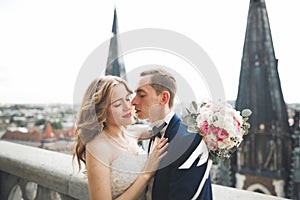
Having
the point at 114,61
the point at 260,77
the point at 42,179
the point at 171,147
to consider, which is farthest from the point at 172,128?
the point at 260,77

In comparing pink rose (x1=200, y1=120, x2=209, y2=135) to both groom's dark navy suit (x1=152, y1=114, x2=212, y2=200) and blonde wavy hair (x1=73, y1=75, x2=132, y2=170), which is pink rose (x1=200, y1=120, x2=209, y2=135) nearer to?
groom's dark navy suit (x1=152, y1=114, x2=212, y2=200)

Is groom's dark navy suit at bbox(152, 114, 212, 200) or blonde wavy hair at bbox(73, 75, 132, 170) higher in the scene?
blonde wavy hair at bbox(73, 75, 132, 170)

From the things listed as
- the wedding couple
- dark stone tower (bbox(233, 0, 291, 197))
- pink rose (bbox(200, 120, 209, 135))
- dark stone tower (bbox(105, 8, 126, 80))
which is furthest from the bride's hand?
dark stone tower (bbox(233, 0, 291, 197))

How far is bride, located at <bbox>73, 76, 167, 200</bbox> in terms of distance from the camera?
2.63 ft

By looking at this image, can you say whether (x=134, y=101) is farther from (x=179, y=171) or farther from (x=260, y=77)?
(x=260, y=77)

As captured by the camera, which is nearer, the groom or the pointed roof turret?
the groom

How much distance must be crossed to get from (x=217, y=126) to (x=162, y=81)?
198mm

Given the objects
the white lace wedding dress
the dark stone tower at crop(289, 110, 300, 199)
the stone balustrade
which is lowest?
the dark stone tower at crop(289, 110, 300, 199)

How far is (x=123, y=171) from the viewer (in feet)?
2.72

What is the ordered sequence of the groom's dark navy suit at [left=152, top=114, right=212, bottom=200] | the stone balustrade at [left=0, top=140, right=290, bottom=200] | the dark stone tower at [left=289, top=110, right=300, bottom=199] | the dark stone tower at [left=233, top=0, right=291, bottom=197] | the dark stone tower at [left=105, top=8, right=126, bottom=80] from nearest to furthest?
the groom's dark navy suit at [left=152, top=114, right=212, bottom=200], the dark stone tower at [left=105, top=8, right=126, bottom=80], the stone balustrade at [left=0, top=140, right=290, bottom=200], the dark stone tower at [left=289, top=110, right=300, bottom=199], the dark stone tower at [left=233, top=0, right=291, bottom=197]

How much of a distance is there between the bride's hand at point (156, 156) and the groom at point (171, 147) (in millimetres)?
12

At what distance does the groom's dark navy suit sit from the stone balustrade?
11.3 inches

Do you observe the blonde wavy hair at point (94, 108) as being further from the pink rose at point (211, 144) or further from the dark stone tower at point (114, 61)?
the pink rose at point (211, 144)

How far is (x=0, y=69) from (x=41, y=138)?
189cm
